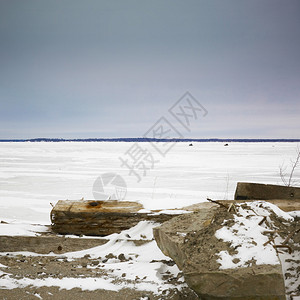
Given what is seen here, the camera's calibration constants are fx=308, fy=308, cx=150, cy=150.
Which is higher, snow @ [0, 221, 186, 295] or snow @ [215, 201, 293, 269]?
snow @ [215, 201, 293, 269]

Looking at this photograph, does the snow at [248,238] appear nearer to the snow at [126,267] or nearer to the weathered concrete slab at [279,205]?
the snow at [126,267]

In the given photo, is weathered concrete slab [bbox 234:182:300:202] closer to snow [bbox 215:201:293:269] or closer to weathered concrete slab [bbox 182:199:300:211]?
weathered concrete slab [bbox 182:199:300:211]

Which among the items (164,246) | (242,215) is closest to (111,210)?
(164,246)

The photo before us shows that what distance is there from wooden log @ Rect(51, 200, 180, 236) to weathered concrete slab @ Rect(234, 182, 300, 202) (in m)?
1.40

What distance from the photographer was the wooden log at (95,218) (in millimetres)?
3875

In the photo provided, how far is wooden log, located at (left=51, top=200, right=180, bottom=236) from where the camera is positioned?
3875 millimetres

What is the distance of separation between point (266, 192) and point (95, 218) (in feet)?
7.94

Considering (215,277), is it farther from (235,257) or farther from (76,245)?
(76,245)

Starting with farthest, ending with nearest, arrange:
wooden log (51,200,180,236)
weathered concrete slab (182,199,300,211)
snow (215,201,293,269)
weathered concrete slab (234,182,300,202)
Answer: weathered concrete slab (234,182,300,202)
wooden log (51,200,180,236)
weathered concrete slab (182,199,300,211)
snow (215,201,293,269)

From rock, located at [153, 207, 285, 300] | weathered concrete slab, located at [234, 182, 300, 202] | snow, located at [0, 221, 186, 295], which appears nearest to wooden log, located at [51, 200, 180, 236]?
snow, located at [0, 221, 186, 295]

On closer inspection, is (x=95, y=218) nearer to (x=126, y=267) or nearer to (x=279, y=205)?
(x=126, y=267)

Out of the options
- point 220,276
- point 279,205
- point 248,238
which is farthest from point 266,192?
point 220,276

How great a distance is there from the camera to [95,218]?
3.92 m

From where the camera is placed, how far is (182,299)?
2.29 m
